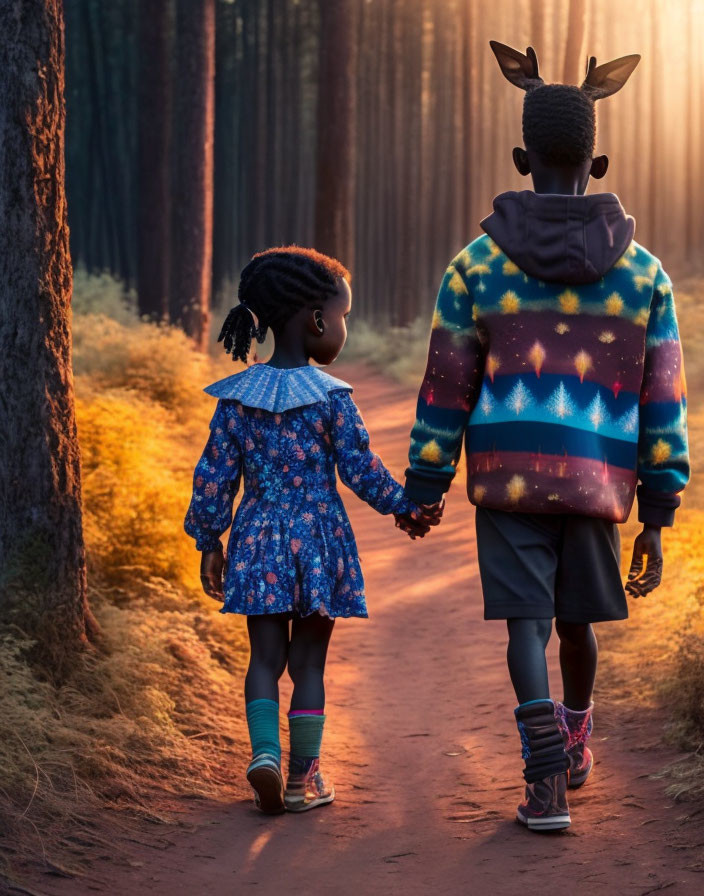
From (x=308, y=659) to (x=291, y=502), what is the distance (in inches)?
22.5

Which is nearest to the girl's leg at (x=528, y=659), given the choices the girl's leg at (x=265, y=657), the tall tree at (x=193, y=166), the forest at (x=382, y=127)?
the girl's leg at (x=265, y=657)

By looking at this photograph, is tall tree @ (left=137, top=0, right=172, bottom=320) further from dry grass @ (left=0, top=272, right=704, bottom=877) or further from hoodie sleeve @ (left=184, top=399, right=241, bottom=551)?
hoodie sleeve @ (left=184, top=399, right=241, bottom=551)

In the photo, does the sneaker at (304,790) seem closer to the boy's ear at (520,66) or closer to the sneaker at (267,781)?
the sneaker at (267,781)

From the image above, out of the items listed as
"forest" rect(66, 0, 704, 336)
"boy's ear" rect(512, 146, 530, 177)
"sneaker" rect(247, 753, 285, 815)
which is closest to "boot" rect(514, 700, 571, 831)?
"sneaker" rect(247, 753, 285, 815)

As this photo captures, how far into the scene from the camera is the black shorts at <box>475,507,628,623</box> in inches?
141

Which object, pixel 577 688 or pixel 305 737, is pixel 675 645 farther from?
pixel 305 737

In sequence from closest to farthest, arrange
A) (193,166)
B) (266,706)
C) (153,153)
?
1. (266,706)
2. (193,166)
3. (153,153)

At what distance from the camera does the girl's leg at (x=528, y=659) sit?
3516 millimetres

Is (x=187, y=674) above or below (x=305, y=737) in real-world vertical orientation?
below

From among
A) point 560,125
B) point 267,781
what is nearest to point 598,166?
point 560,125

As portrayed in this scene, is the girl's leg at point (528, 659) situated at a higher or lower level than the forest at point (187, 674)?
higher

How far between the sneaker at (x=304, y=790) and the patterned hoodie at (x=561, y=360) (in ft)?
3.86

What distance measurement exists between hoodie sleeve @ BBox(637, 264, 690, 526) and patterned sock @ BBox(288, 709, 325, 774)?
142cm

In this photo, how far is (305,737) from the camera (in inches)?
153
